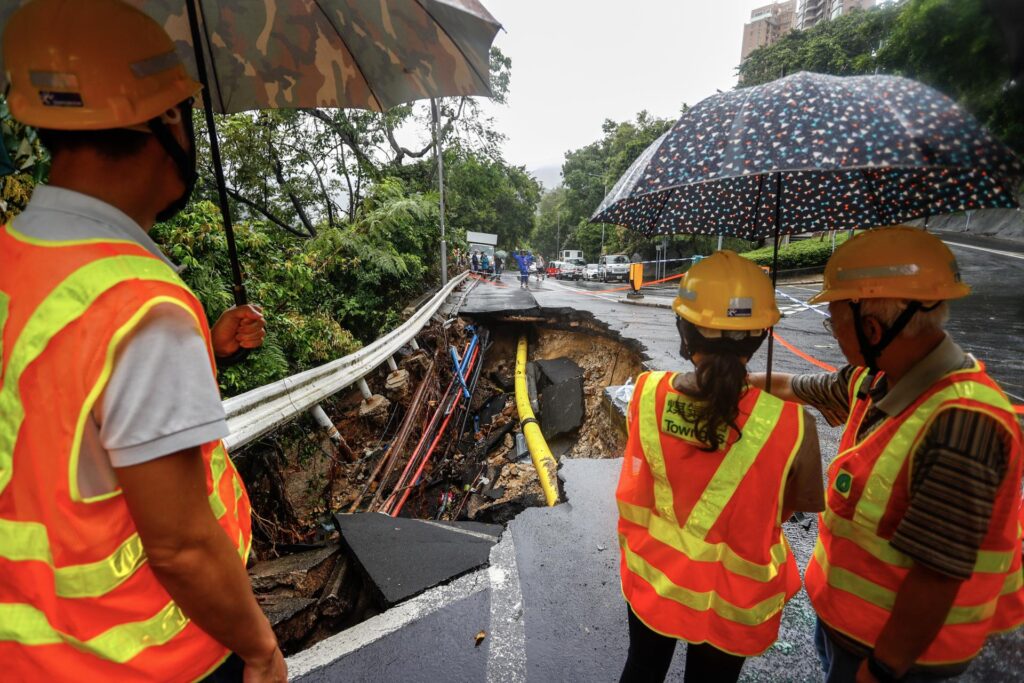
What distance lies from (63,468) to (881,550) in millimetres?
1992

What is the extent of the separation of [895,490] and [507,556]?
2.18 m

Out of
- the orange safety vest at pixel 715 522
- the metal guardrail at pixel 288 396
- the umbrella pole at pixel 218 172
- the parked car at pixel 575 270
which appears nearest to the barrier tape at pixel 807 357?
the orange safety vest at pixel 715 522

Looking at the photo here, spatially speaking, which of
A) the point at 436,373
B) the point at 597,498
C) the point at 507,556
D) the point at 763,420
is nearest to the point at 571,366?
the point at 436,373

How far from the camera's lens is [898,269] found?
123cm

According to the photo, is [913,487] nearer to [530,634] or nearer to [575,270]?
[530,634]

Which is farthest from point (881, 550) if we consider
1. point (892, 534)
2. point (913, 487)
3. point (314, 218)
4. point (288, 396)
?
point (314, 218)

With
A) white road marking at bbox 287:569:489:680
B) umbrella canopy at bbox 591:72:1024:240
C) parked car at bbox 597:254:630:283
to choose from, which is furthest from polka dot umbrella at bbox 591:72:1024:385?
parked car at bbox 597:254:630:283

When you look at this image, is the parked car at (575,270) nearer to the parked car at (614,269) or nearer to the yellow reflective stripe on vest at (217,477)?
the parked car at (614,269)

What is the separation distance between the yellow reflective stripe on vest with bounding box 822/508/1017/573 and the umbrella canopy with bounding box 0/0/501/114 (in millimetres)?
2290

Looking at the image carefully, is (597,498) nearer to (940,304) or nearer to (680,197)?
(680,197)

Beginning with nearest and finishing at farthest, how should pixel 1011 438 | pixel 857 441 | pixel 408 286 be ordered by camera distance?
pixel 1011 438 < pixel 857 441 < pixel 408 286

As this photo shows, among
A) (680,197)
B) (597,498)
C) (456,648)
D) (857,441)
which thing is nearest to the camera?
(857,441)

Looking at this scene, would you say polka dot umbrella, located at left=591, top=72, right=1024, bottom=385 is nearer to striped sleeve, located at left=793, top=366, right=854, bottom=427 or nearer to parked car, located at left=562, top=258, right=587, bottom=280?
striped sleeve, located at left=793, top=366, right=854, bottom=427

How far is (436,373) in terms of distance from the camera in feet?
28.9
